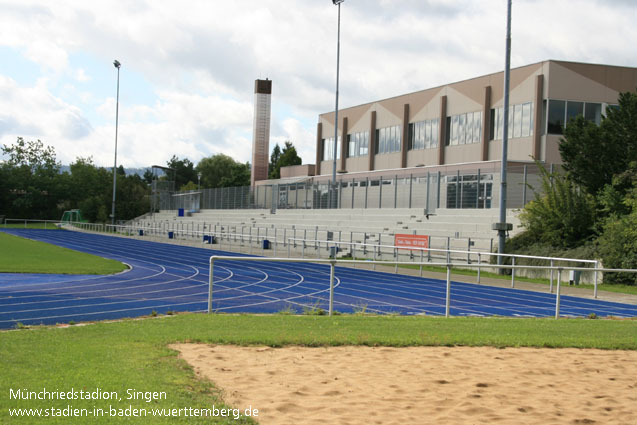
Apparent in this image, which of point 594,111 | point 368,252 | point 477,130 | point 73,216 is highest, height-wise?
point 594,111

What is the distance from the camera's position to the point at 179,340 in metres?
8.95

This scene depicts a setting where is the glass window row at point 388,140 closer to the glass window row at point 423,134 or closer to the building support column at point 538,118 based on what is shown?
the glass window row at point 423,134

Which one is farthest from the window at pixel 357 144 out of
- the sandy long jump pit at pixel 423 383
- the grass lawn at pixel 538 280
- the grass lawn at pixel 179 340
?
the sandy long jump pit at pixel 423 383

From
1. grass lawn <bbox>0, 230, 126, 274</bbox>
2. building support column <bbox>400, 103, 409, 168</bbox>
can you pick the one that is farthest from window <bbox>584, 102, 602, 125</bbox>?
grass lawn <bbox>0, 230, 126, 274</bbox>

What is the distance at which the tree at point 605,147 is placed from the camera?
2592 cm

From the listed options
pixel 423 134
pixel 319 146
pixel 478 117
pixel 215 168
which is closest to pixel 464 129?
pixel 478 117

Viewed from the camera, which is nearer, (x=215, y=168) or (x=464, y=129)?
(x=464, y=129)

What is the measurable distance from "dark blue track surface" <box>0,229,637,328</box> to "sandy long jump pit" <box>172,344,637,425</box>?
16.4ft

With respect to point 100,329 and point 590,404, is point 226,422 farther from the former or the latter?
point 100,329

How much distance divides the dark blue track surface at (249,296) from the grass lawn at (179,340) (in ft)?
7.93

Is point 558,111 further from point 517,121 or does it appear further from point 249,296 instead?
point 249,296

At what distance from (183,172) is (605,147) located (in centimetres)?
11014

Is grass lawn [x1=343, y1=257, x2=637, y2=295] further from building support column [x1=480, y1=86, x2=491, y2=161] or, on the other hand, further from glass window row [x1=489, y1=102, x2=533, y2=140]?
building support column [x1=480, y1=86, x2=491, y2=161]

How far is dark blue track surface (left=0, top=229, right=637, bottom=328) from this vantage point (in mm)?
13297
